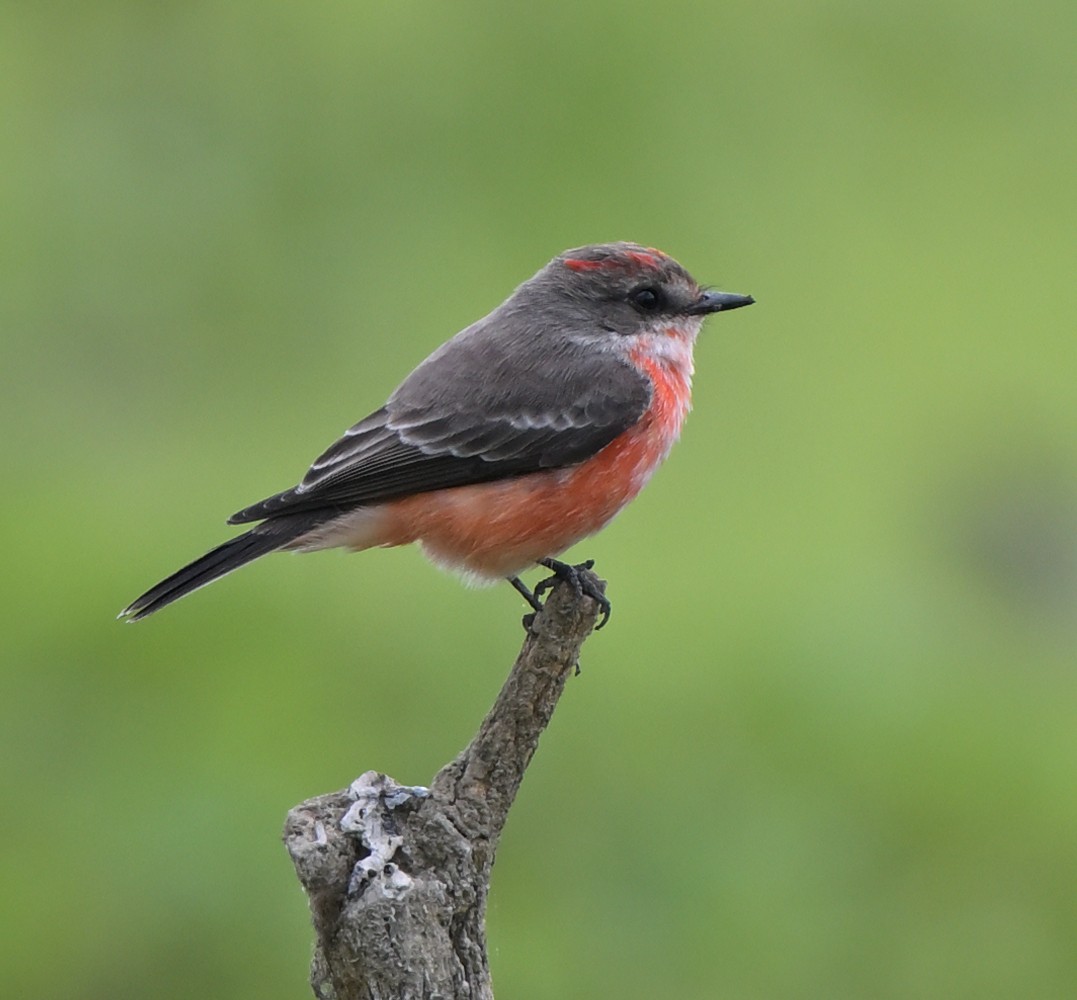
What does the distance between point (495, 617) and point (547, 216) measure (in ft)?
10.8

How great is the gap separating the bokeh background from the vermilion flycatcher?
2679 mm

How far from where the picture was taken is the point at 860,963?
8.48 metres

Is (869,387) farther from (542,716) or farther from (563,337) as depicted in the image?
(542,716)

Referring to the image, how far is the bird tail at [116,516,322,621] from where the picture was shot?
5.59 metres

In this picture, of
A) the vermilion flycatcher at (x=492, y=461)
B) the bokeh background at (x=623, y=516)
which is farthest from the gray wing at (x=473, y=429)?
the bokeh background at (x=623, y=516)

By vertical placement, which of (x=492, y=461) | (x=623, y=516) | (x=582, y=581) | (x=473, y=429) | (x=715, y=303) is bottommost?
(x=582, y=581)

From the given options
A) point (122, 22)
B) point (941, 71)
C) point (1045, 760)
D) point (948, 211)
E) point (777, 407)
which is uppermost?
point (122, 22)

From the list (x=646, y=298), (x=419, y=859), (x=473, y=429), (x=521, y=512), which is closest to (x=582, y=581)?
(x=521, y=512)

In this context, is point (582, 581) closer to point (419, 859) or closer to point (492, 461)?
point (492, 461)

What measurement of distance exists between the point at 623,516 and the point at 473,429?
4561mm

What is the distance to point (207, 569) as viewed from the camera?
5652mm

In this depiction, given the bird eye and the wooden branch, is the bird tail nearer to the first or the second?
the wooden branch

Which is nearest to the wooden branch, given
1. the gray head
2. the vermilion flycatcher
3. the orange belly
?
the vermilion flycatcher

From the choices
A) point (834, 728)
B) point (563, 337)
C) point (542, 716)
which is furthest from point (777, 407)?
point (542, 716)
